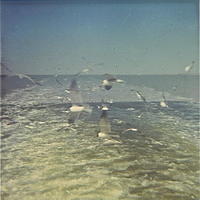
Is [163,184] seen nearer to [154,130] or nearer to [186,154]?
[186,154]

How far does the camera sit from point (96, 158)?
8.86 ft

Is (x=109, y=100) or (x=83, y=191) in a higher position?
(x=109, y=100)

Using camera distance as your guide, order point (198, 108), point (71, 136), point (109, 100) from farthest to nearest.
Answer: point (109, 100) → point (198, 108) → point (71, 136)

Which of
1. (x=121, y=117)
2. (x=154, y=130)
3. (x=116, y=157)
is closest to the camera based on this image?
(x=116, y=157)

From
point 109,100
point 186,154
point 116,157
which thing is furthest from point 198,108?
point 116,157

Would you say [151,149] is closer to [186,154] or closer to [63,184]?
[186,154]

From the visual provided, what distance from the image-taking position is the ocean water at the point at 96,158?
2.09m

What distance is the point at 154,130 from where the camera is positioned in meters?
3.85

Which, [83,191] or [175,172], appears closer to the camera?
[83,191]

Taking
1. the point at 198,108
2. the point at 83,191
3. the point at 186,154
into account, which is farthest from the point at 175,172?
the point at 198,108

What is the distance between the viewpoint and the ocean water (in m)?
2.09

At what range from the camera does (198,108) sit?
5793 millimetres

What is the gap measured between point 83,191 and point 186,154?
1346mm

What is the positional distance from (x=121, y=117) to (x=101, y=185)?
2550 mm
